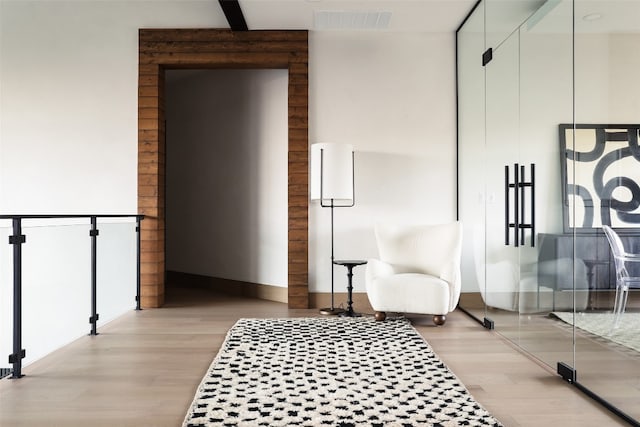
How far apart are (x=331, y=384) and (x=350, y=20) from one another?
3574mm

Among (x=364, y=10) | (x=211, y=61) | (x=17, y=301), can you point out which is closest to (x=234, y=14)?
(x=211, y=61)

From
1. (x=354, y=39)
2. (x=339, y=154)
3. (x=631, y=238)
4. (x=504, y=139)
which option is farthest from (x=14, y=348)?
(x=354, y=39)

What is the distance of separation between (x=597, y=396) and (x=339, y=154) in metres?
2.92

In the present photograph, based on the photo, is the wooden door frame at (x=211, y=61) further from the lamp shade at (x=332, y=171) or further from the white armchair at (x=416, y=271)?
the white armchair at (x=416, y=271)

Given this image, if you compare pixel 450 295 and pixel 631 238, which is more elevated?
pixel 631 238

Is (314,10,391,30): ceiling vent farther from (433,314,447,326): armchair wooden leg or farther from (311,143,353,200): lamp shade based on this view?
(433,314,447,326): armchair wooden leg

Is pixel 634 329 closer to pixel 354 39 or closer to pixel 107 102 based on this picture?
Answer: pixel 354 39

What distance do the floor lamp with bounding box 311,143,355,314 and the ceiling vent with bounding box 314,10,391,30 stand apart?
4.03ft

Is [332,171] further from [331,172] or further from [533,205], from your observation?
[533,205]

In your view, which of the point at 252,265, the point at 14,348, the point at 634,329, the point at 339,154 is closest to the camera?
the point at 634,329

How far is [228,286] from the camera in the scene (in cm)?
642

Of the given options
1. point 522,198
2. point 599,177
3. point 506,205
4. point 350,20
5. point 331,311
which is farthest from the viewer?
point 350,20

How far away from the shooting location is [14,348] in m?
3.01

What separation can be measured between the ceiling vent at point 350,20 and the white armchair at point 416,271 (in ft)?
6.53
